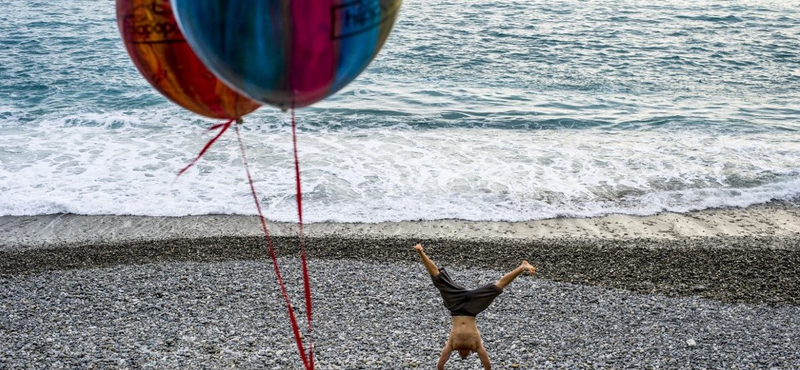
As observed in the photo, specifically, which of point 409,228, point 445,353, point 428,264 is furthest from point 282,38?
point 409,228

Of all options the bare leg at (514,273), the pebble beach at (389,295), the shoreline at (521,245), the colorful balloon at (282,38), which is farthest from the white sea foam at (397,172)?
the colorful balloon at (282,38)

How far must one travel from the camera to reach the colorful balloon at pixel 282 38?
2408mm

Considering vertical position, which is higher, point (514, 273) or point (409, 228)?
point (514, 273)

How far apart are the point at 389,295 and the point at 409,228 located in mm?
2565

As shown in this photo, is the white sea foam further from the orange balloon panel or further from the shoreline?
the orange balloon panel

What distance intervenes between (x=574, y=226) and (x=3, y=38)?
59.7 feet

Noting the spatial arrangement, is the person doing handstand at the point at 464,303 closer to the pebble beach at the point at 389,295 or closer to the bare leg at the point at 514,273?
the bare leg at the point at 514,273

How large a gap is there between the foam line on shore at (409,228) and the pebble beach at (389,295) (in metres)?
0.04

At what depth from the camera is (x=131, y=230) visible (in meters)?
9.45

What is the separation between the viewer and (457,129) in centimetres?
1403

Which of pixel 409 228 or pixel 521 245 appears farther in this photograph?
pixel 409 228

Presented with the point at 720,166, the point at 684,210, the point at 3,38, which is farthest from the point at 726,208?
the point at 3,38

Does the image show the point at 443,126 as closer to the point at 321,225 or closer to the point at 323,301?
the point at 321,225

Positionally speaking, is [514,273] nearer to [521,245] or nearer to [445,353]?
[445,353]
